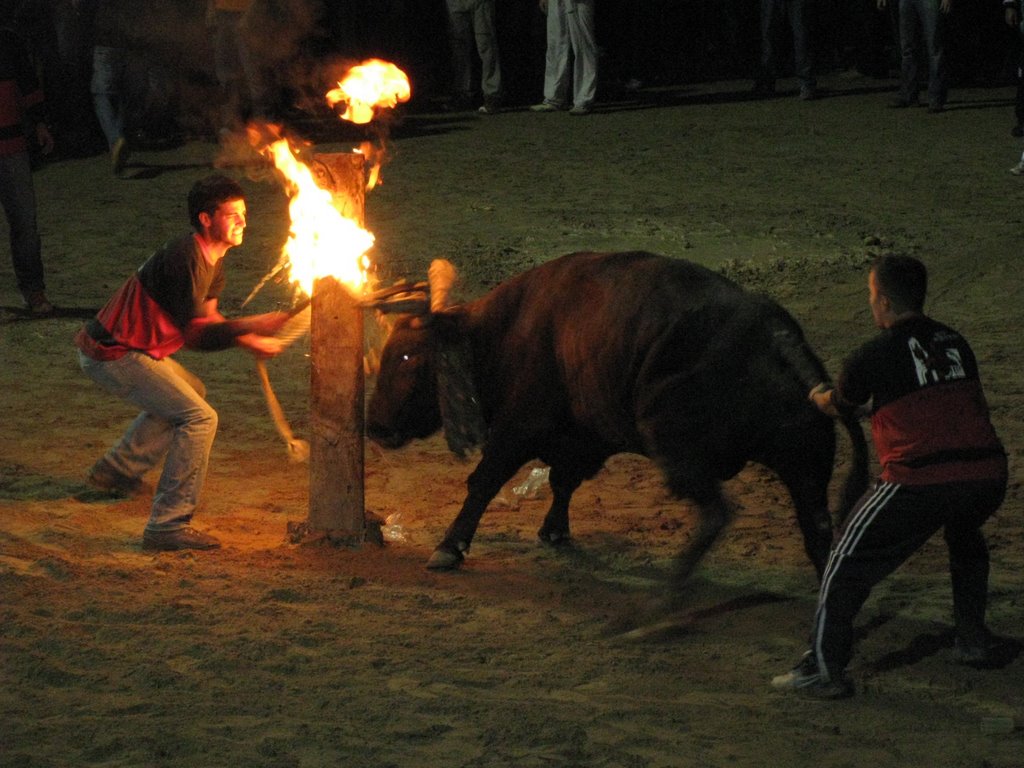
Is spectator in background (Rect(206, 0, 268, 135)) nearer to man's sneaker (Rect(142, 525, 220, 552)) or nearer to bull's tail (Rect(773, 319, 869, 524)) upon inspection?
man's sneaker (Rect(142, 525, 220, 552))

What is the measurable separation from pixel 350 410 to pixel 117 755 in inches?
101

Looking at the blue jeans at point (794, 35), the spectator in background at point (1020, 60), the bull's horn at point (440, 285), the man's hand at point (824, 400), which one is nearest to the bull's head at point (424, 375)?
the bull's horn at point (440, 285)

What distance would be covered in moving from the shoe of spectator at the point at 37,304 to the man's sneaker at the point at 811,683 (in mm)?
8056

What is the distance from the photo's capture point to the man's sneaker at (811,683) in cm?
499

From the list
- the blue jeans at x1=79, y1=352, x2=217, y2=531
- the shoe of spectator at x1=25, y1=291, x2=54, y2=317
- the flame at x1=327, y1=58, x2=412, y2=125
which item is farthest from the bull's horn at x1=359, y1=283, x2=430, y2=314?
the shoe of spectator at x1=25, y1=291, x2=54, y2=317

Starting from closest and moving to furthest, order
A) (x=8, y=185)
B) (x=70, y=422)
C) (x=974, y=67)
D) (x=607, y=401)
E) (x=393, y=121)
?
(x=607, y=401), (x=70, y=422), (x=8, y=185), (x=393, y=121), (x=974, y=67)

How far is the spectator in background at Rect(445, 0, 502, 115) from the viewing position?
19.5 meters

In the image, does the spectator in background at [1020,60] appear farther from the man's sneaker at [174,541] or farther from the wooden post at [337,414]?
the man's sneaker at [174,541]

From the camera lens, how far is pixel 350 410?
687cm

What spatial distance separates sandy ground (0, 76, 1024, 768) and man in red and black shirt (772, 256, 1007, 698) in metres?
0.30

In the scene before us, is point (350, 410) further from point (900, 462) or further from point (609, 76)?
point (609, 76)

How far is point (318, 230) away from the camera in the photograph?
657 cm

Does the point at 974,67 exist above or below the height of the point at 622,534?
above

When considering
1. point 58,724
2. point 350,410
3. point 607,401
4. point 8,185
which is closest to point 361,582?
point 350,410
